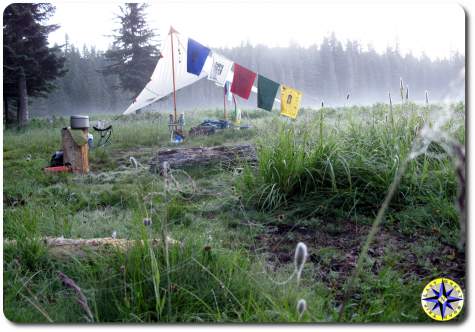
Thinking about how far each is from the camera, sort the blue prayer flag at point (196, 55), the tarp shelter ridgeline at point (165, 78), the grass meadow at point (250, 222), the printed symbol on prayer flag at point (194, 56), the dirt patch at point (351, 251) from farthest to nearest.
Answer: the printed symbol on prayer flag at point (194, 56) < the blue prayer flag at point (196, 55) < the tarp shelter ridgeline at point (165, 78) < the dirt patch at point (351, 251) < the grass meadow at point (250, 222)

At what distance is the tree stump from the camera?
2336 mm

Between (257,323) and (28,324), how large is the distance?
88 centimetres

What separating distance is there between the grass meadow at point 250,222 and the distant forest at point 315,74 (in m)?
0.12

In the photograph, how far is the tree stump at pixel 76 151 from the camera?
2.34m

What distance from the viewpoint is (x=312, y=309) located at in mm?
1434

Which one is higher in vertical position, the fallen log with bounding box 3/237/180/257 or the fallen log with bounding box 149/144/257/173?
the fallen log with bounding box 149/144/257/173

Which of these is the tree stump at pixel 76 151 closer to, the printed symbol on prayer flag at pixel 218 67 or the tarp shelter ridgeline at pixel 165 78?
the tarp shelter ridgeline at pixel 165 78

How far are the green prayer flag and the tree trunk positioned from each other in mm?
1385

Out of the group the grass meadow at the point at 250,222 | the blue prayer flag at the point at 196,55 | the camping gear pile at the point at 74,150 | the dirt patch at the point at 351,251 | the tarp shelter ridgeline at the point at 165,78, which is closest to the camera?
the grass meadow at the point at 250,222

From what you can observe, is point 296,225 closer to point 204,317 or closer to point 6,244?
point 204,317

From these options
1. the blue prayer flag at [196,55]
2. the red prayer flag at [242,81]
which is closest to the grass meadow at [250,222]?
the red prayer flag at [242,81]

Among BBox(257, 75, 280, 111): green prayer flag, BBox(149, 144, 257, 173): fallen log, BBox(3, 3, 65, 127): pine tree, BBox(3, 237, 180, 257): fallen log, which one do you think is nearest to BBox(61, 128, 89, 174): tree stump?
BBox(3, 3, 65, 127): pine tree

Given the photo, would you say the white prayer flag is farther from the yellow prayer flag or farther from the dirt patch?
the dirt patch

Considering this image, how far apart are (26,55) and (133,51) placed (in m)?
0.57
